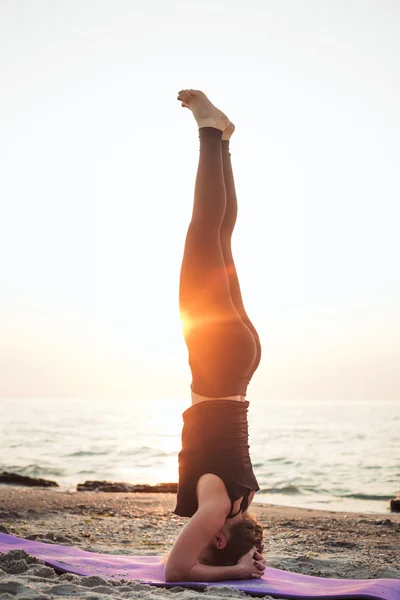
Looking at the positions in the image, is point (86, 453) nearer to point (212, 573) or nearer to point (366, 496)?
point (366, 496)

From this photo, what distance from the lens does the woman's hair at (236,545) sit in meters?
4.16

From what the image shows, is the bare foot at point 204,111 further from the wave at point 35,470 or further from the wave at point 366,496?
the wave at point 35,470

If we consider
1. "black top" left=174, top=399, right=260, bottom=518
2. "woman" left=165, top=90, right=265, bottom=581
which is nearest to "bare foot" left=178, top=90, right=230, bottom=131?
"woman" left=165, top=90, right=265, bottom=581

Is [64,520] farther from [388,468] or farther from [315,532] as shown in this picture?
[388,468]

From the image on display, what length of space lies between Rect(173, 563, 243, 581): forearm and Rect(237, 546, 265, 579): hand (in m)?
0.03

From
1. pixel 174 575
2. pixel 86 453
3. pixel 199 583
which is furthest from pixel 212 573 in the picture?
pixel 86 453

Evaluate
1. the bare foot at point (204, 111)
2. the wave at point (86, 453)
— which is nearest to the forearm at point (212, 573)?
the bare foot at point (204, 111)

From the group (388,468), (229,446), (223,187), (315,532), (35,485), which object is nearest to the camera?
(229,446)

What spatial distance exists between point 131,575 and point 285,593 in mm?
1028

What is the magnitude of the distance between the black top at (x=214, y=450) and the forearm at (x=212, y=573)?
333 mm

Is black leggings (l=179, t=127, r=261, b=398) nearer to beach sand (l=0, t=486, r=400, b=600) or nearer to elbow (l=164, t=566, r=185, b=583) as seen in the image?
elbow (l=164, t=566, r=185, b=583)

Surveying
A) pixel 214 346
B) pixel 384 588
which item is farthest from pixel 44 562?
pixel 384 588

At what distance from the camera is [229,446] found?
4242 mm

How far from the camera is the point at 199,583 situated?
3961 mm
